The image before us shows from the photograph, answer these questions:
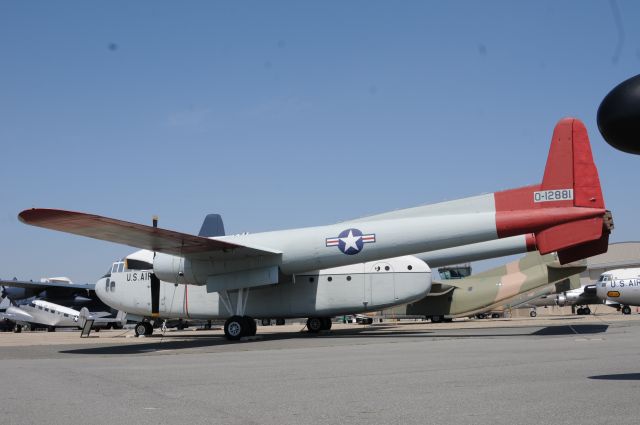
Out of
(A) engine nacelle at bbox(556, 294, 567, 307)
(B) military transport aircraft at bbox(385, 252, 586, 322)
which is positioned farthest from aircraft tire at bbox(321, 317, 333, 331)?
(A) engine nacelle at bbox(556, 294, 567, 307)

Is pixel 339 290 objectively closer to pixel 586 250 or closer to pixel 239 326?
pixel 239 326

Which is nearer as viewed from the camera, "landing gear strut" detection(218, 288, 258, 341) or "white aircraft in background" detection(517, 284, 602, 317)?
"landing gear strut" detection(218, 288, 258, 341)

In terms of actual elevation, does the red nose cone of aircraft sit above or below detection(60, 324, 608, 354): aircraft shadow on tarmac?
above

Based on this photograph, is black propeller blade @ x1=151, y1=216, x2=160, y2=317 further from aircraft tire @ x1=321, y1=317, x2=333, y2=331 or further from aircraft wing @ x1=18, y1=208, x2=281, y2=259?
aircraft tire @ x1=321, y1=317, x2=333, y2=331

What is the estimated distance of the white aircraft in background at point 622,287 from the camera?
40.3 m

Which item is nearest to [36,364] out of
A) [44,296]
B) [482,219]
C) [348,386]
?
[348,386]

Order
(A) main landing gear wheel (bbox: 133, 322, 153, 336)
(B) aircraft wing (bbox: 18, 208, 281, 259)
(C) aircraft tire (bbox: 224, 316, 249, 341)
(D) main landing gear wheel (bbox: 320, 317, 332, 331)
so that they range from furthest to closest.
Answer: (A) main landing gear wheel (bbox: 133, 322, 153, 336), (D) main landing gear wheel (bbox: 320, 317, 332, 331), (C) aircraft tire (bbox: 224, 316, 249, 341), (B) aircraft wing (bbox: 18, 208, 281, 259)

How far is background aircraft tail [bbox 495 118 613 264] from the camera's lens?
17.8m

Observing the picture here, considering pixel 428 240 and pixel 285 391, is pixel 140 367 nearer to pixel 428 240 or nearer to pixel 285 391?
pixel 285 391

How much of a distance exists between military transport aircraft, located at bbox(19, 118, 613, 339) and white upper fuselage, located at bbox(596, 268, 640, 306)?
2056 cm

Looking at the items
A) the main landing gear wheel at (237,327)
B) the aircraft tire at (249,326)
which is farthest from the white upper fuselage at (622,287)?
the main landing gear wheel at (237,327)

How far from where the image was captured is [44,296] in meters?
53.1

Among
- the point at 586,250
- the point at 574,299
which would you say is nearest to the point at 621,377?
the point at 586,250

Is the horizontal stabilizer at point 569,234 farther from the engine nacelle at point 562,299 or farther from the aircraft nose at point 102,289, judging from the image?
the engine nacelle at point 562,299
